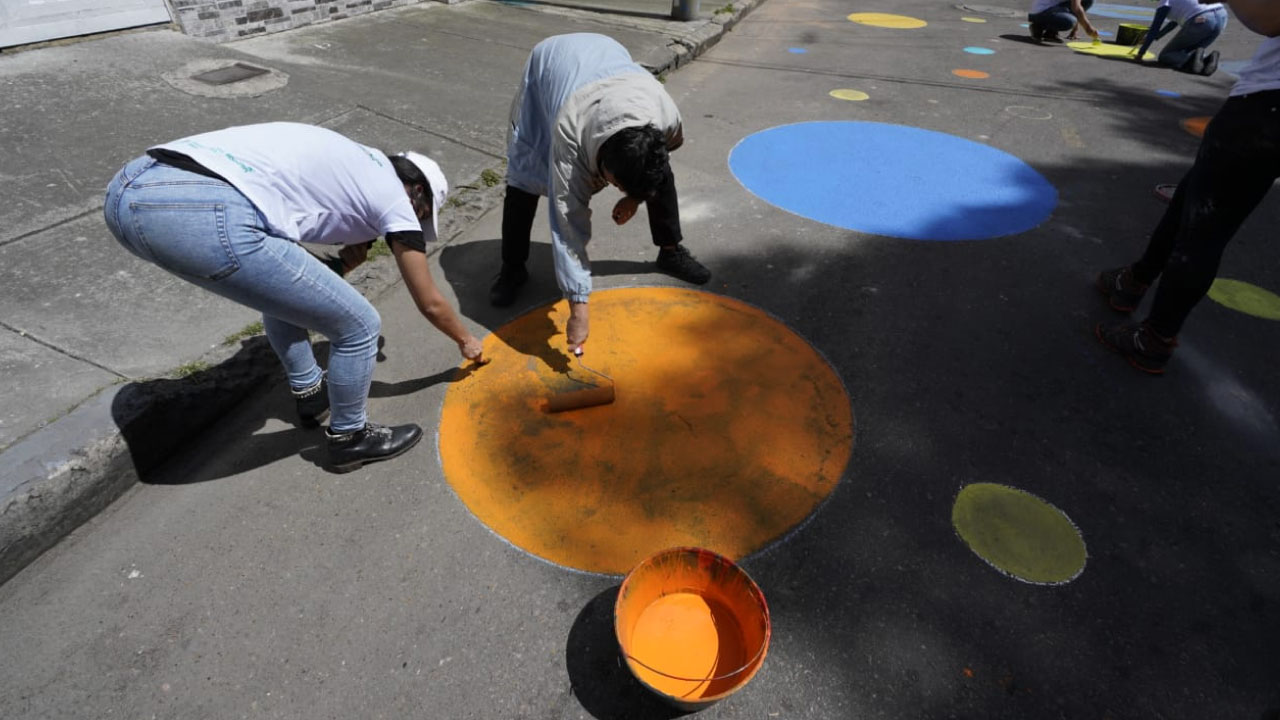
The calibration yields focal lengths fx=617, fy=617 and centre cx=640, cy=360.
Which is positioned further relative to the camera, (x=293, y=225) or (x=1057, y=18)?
(x=1057, y=18)

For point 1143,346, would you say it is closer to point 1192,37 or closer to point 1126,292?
point 1126,292

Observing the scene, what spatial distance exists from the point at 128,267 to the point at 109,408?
1.15 meters

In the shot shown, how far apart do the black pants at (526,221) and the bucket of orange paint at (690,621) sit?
1.87 meters

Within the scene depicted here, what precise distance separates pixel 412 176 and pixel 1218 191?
10.4 ft

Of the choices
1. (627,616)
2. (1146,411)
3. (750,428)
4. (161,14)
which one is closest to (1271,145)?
(1146,411)

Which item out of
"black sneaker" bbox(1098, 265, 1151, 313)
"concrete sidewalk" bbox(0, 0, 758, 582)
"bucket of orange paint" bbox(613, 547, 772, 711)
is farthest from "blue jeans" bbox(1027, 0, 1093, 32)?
"bucket of orange paint" bbox(613, 547, 772, 711)

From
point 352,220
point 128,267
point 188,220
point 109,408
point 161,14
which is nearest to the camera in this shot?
point 188,220

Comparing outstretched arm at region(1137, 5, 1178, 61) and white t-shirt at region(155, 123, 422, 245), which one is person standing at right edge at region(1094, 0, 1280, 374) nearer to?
white t-shirt at region(155, 123, 422, 245)

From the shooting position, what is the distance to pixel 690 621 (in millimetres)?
1791

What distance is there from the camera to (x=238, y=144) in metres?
1.80

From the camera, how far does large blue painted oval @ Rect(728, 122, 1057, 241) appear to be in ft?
13.2

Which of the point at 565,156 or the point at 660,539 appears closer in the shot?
the point at 660,539

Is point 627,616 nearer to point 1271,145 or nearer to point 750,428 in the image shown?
point 750,428

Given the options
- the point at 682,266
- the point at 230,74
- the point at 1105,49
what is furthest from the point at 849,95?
the point at 230,74
